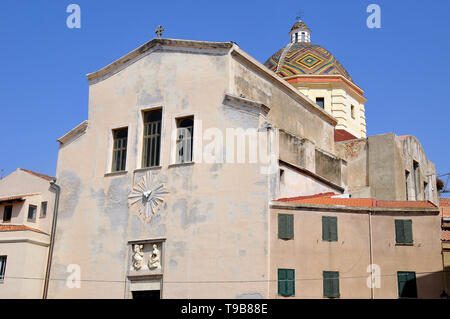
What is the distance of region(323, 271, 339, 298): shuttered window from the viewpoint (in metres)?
23.4

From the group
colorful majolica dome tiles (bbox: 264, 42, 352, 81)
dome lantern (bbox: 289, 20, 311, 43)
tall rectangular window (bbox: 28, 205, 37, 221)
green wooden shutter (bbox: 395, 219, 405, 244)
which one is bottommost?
green wooden shutter (bbox: 395, 219, 405, 244)

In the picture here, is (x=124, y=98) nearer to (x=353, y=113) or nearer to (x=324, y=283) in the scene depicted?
(x=324, y=283)

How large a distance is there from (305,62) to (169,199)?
68.1 feet

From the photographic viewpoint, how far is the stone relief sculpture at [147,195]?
26219 mm

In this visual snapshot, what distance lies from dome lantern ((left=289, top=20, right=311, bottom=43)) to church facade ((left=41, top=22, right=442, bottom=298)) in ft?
55.0

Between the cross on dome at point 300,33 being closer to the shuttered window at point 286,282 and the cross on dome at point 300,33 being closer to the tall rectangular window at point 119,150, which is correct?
the tall rectangular window at point 119,150

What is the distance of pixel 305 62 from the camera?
43375 millimetres

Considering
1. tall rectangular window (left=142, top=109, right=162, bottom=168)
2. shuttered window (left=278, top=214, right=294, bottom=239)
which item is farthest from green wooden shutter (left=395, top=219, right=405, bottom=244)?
tall rectangular window (left=142, top=109, right=162, bottom=168)

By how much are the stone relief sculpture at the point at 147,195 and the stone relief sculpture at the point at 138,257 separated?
47.4 inches

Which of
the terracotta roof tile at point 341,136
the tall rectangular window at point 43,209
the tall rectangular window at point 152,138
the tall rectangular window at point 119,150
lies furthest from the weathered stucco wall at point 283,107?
the tall rectangular window at point 43,209

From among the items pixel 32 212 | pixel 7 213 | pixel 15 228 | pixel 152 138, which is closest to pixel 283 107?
pixel 152 138

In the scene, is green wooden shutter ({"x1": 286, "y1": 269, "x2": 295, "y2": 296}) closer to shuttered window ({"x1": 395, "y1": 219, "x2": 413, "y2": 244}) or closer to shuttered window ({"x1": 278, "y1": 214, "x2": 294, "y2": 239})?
shuttered window ({"x1": 278, "y1": 214, "x2": 294, "y2": 239})

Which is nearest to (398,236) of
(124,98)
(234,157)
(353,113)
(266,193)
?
(266,193)

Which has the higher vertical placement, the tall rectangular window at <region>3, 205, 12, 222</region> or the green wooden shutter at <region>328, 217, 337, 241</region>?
the tall rectangular window at <region>3, 205, 12, 222</region>
